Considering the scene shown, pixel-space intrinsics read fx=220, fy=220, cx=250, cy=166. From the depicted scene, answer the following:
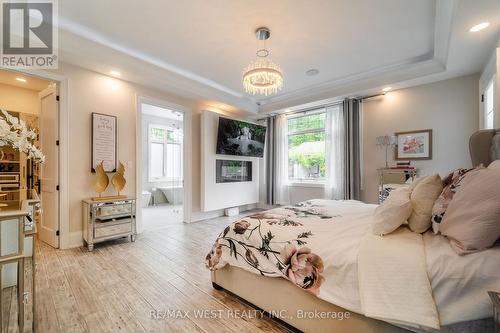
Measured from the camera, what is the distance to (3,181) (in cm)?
376

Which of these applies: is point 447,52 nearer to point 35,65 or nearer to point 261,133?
point 261,133

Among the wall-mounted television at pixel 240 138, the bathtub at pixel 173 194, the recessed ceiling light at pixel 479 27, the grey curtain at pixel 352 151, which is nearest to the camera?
the recessed ceiling light at pixel 479 27

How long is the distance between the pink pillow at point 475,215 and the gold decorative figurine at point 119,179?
12.2 ft

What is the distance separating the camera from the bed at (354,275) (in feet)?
3.36

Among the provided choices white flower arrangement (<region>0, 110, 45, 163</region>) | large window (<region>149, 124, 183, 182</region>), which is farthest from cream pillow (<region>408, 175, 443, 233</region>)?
large window (<region>149, 124, 183, 182</region>)

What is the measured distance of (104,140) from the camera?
341 cm

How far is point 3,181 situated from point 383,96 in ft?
22.8

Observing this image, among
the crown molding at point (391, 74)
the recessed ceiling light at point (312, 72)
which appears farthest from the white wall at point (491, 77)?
the recessed ceiling light at point (312, 72)

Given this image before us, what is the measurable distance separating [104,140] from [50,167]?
78 cm

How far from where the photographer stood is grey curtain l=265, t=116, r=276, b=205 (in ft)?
18.8

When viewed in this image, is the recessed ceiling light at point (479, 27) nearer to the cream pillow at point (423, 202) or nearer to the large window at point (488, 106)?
the large window at point (488, 106)

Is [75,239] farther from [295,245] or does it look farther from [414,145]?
[414,145]

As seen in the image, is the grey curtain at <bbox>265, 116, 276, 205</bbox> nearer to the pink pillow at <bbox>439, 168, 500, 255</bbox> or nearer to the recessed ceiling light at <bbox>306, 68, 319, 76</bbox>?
the recessed ceiling light at <bbox>306, 68, 319, 76</bbox>

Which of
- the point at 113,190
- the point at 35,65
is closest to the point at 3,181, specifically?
the point at 113,190
